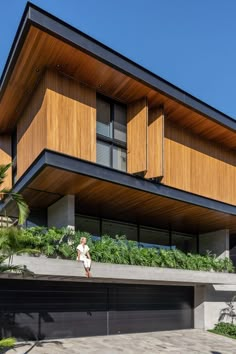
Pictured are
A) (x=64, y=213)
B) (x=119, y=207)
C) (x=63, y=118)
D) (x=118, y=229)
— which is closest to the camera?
(x=63, y=118)

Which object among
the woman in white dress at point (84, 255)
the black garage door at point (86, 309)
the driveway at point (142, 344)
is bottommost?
the driveway at point (142, 344)

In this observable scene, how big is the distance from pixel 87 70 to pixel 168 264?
8.27m

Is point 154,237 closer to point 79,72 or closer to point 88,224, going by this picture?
point 88,224

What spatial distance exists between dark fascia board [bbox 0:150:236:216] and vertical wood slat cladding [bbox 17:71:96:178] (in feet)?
1.74

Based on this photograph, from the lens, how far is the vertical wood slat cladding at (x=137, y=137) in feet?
49.7

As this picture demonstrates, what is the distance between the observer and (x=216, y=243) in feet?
71.6

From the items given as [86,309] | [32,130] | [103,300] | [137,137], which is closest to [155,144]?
[137,137]

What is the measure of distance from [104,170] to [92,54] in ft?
12.7

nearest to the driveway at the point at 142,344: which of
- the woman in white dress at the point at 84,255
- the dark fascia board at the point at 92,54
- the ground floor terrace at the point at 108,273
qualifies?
the ground floor terrace at the point at 108,273

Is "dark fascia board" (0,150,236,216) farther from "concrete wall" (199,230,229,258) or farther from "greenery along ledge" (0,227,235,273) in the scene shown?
"concrete wall" (199,230,229,258)

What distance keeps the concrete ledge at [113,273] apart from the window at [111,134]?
385 centimetres

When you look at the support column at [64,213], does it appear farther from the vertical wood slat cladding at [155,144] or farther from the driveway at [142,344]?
the driveway at [142,344]

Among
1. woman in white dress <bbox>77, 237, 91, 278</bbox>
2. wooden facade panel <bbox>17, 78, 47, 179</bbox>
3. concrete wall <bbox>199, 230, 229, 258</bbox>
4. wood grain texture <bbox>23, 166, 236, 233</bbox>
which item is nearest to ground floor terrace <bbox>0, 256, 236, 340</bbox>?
woman in white dress <bbox>77, 237, 91, 278</bbox>

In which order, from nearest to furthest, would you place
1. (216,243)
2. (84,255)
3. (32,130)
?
(84,255) → (32,130) → (216,243)
